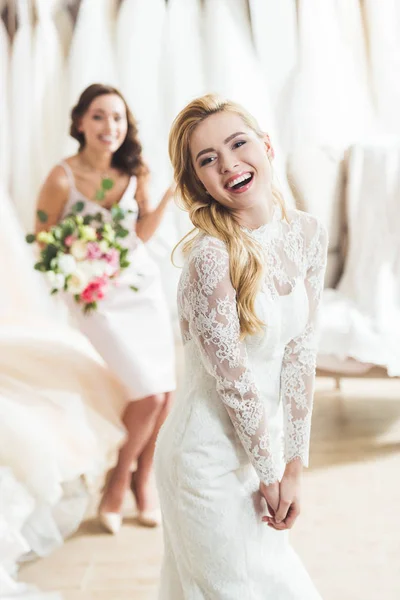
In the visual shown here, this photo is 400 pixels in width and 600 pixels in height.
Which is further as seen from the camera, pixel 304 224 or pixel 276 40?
pixel 276 40

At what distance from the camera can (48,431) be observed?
2.67m

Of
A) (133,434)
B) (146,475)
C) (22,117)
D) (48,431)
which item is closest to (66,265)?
(48,431)

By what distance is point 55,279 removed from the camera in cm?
278

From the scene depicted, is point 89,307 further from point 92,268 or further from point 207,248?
point 207,248

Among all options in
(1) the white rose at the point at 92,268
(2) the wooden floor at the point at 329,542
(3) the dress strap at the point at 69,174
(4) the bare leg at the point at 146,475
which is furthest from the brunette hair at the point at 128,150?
(2) the wooden floor at the point at 329,542

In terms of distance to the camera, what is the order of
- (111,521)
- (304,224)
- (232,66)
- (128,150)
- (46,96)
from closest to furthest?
(304,224), (111,521), (128,150), (46,96), (232,66)

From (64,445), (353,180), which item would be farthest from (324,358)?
(64,445)

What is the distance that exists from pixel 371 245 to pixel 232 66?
137cm

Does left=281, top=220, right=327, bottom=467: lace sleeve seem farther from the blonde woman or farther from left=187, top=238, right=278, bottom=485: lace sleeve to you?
left=187, top=238, right=278, bottom=485: lace sleeve

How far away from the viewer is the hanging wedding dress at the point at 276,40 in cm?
452

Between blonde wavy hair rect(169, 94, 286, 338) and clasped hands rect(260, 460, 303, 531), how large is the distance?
0.30 m

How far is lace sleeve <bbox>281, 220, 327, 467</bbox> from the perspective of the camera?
60.2 inches

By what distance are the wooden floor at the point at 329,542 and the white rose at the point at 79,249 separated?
39.3 inches

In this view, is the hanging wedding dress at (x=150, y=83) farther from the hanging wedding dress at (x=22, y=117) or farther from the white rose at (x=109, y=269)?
the white rose at (x=109, y=269)
